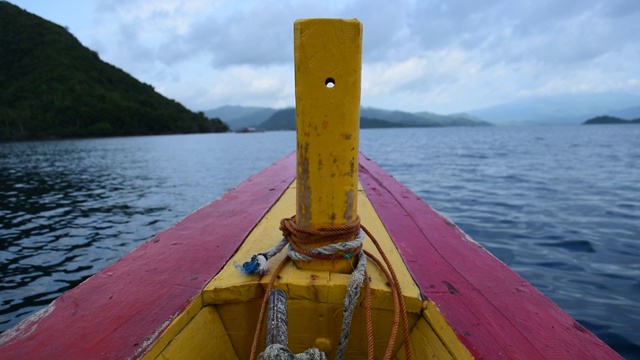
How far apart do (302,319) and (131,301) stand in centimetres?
77

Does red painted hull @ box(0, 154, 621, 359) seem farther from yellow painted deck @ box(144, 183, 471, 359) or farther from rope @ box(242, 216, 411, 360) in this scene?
rope @ box(242, 216, 411, 360)

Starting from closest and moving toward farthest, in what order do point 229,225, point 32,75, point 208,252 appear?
point 208,252 → point 229,225 → point 32,75

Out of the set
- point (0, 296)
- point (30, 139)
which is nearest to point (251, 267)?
point (0, 296)

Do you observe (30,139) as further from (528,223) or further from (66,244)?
(528,223)

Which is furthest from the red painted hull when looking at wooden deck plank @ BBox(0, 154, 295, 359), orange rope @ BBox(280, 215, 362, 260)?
orange rope @ BBox(280, 215, 362, 260)

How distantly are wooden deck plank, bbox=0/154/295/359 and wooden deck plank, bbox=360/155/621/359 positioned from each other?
1072 millimetres

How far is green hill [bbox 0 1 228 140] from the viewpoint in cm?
6406

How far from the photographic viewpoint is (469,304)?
1679mm

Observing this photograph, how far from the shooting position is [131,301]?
1654 mm

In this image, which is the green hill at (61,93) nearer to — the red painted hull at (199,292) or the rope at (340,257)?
the red painted hull at (199,292)

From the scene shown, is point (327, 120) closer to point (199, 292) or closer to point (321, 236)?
point (321, 236)

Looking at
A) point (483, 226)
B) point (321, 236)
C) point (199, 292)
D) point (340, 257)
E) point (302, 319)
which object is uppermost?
point (321, 236)

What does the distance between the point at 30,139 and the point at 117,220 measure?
210 feet

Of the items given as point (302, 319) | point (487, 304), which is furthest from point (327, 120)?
point (487, 304)
